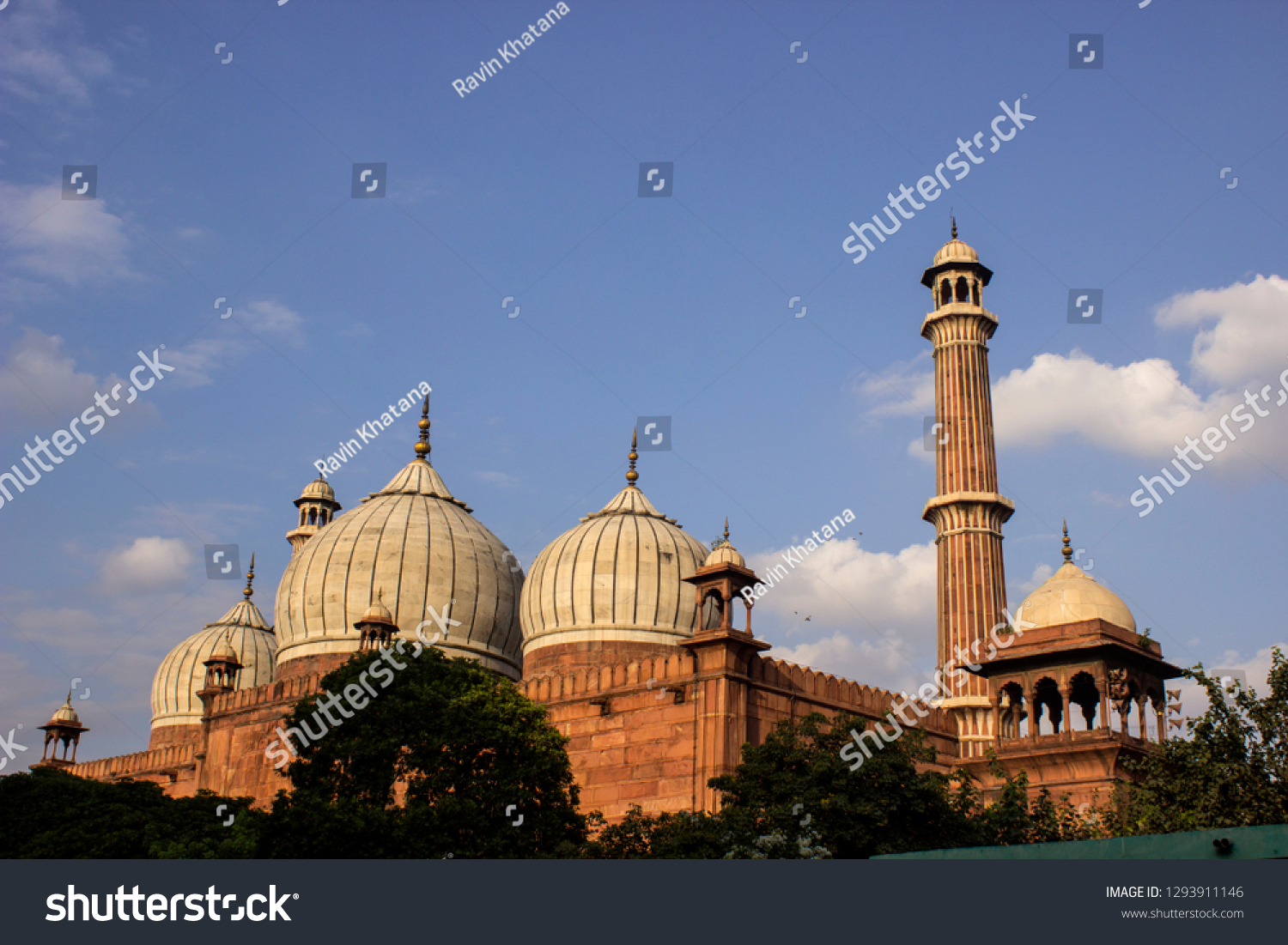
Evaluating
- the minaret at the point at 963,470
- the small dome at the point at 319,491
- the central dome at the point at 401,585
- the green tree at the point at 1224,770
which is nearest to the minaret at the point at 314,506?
the small dome at the point at 319,491

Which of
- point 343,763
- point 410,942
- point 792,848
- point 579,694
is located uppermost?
point 579,694

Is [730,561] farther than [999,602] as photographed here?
No

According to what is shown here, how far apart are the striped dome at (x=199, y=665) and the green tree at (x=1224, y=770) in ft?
103

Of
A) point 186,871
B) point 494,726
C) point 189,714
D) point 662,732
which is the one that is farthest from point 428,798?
point 189,714

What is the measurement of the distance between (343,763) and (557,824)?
3530 millimetres

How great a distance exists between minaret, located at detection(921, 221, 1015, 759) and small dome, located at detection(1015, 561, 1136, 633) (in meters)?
4.45

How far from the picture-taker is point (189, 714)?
4300cm

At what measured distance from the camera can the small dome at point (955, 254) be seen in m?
37.4

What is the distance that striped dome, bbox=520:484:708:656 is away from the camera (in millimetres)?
30500

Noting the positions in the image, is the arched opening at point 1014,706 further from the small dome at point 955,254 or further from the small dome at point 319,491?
the small dome at point 319,491

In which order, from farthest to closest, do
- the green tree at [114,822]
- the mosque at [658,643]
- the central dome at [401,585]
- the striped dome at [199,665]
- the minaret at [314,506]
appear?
the minaret at [314,506]
the striped dome at [199,665]
the central dome at [401,585]
the mosque at [658,643]
the green tree at [114,822]

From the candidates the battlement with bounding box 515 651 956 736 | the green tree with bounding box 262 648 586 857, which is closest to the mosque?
the battlement with bounding box 515 651 956 736

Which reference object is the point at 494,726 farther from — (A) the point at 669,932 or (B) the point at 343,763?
(A) the point at 669,932

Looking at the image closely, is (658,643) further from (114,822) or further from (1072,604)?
(114,822)
